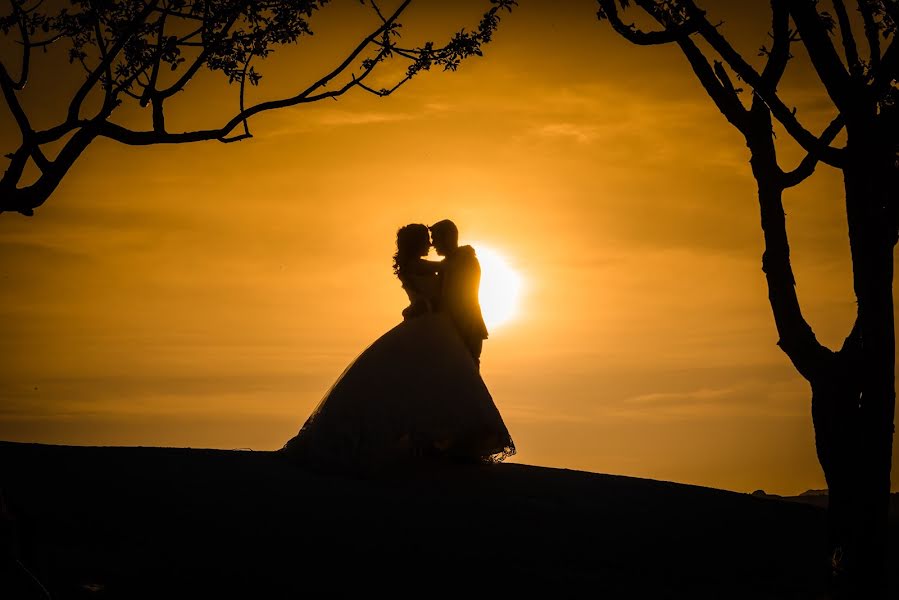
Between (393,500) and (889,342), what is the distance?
19.9ft

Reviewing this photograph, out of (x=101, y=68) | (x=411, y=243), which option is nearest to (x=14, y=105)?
(x=101, y=68)

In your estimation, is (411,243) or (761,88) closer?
(761,88)

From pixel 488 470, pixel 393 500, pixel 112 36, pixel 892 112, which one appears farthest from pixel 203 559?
pixel 892 112

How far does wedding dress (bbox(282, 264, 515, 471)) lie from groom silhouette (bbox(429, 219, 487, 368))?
23 cm

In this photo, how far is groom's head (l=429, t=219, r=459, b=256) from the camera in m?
15.4

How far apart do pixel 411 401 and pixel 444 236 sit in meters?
2.30

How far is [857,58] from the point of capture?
1330 cm

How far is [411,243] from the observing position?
15.5 m

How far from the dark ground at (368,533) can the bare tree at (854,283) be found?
225 cm

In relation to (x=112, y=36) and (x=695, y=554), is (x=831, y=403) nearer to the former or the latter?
(x=695, y=554)

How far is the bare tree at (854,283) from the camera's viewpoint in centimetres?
1159

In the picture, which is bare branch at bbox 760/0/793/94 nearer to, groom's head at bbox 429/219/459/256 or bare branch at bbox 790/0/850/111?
bare branch at bbox 790/0/850/111

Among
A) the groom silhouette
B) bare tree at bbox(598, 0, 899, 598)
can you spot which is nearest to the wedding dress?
the groom silhouette

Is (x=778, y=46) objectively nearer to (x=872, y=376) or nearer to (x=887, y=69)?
(x=887, y=69)
